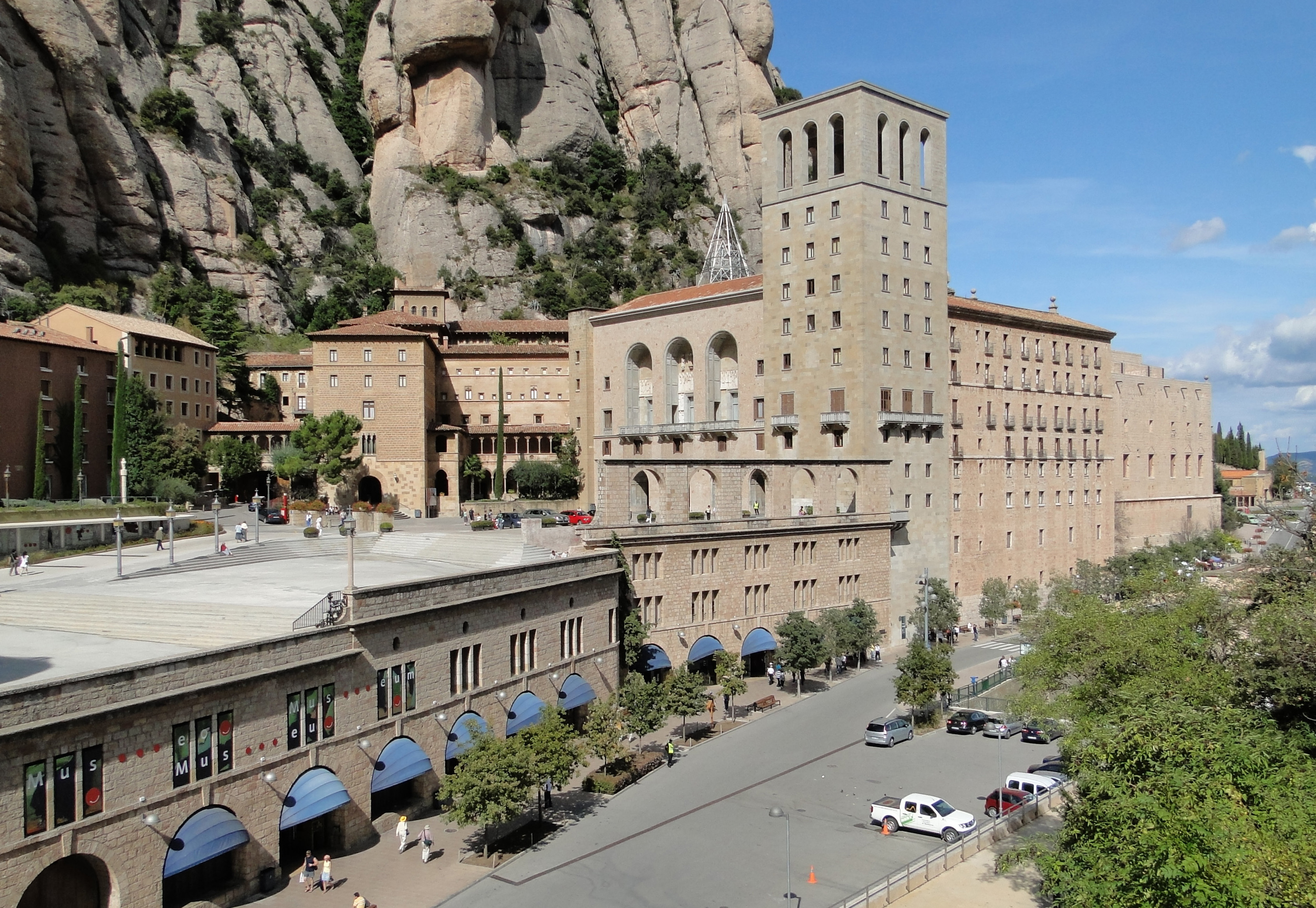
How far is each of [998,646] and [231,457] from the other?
46.7 m

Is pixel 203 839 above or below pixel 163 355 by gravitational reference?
below

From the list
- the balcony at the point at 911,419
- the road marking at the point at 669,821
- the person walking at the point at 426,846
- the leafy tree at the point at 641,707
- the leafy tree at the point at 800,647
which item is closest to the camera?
the road marking at the point at 669,821

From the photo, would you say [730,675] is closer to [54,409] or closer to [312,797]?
[312,797]

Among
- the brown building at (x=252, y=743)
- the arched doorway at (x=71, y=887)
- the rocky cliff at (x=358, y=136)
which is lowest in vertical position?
the arched doorway at (x=71, y=887)

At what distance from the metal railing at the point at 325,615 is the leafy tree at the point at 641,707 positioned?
9.71 meters

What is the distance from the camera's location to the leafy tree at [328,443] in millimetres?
64438

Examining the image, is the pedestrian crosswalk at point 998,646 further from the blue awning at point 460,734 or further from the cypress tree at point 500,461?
the cypress tree at point 500,461

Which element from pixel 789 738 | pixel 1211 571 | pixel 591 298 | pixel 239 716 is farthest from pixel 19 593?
pixel 591 298

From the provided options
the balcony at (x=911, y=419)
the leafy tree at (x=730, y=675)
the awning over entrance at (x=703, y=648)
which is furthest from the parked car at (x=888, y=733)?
the balcony at (x=911, y=419)

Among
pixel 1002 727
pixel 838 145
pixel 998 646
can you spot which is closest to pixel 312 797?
pixel 1002 727

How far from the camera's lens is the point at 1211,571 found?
67.6 metres

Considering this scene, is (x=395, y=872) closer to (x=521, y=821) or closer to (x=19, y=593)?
(x=521, y=821)

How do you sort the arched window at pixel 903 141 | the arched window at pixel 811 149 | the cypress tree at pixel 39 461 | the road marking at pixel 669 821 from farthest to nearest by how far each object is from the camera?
the arched window at pixel 811 149, the arched window at pixel 903 141, the cypress tree at pixel 39 461, the road marking at pixel 669 821

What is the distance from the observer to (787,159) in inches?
2224
